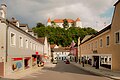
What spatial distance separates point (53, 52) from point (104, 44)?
282 ft

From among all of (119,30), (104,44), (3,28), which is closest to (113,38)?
(119,30)

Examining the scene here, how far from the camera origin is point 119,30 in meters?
27.0

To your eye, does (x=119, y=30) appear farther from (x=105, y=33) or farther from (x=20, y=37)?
(x=20, y=37)

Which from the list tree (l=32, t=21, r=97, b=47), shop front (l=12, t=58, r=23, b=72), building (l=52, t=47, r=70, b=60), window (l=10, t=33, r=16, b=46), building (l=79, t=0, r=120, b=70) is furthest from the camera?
building (l=52, t=47, r=70, b=60)

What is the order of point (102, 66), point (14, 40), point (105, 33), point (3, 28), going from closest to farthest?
point (3, 28), point (14, 40), point (105, 33), point (102, 66)

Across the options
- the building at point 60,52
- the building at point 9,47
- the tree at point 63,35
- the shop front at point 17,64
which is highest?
the tree at point 63,35

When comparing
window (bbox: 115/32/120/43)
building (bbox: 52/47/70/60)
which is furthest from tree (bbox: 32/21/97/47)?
window (bbox: 115/32/120/43)

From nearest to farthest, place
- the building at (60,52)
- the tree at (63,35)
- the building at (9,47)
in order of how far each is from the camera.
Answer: the building at (9,47) < the tree at (63,35) < the building at (60,52)

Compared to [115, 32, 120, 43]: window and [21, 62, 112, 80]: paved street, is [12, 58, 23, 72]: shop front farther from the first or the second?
[115, 32, 120, 43]: window

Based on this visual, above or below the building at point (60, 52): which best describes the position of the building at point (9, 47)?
above

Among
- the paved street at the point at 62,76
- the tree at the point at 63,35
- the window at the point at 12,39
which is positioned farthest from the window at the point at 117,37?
the tree at the point at 63,35

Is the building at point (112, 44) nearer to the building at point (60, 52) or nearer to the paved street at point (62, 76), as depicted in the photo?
the paved street at point (62, 76)

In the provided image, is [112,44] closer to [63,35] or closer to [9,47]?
[9,47]

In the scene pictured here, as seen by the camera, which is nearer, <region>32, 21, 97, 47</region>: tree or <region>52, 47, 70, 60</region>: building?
<region>32, 21, 97, 47</region>: tree
